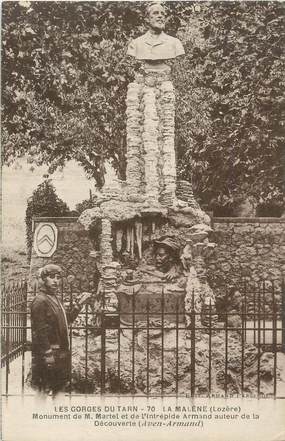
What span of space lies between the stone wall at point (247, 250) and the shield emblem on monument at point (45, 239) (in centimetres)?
180

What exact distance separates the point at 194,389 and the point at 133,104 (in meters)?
3.19

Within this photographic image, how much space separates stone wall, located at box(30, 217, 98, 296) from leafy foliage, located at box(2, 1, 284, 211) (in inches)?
24.0

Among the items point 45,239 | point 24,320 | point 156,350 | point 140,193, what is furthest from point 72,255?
point 156,350

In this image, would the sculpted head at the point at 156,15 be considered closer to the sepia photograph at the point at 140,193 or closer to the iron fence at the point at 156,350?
the sepia photograph at the point at 140,193

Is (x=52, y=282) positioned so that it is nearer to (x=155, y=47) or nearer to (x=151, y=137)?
(x=151, y=137)

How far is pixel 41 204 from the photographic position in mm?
7152

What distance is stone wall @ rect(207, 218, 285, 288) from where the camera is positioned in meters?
7.19

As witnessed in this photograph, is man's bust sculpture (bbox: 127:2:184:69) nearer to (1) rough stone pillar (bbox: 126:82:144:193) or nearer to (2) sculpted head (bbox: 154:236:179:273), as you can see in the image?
(1) rough stone pillar (bbox: 126:82:144:193)

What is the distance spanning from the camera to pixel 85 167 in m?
7.39

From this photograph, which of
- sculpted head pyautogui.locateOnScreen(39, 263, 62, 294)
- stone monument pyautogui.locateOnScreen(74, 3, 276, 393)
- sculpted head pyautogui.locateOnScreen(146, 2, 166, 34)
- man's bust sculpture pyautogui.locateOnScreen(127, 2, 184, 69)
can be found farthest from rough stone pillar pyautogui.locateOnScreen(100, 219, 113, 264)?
sculpted head pyautogui.locateOnScreen(146, 2, 166, 34)

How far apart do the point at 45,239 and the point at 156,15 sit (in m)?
2.78

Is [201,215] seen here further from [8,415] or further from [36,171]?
[8,415]

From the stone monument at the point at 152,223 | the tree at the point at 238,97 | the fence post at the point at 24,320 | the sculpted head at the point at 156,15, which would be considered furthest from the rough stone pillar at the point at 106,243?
the sculpted head at the point at 156,15

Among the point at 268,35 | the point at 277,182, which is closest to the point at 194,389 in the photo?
the point at 277,182
